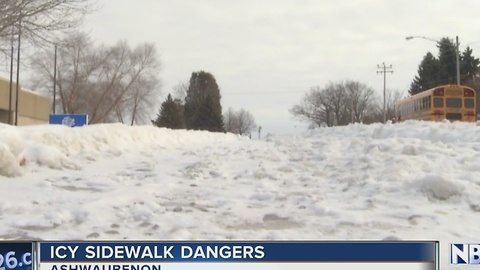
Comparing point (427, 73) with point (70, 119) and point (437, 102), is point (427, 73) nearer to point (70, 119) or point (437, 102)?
point (437, 102)

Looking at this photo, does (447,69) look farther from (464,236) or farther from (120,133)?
(464,236)

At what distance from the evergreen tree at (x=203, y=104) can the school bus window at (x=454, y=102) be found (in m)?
48.3

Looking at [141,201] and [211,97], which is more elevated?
[211,97]

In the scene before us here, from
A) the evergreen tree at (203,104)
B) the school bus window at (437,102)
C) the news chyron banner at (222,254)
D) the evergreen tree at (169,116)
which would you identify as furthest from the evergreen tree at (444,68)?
the news chyron banner at (222,254)

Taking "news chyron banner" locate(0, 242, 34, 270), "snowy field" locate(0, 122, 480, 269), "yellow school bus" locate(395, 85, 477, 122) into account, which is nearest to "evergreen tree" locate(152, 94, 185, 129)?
"yellow school bus" locate(395, 85, 477, 122)

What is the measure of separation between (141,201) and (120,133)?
8.15 meters

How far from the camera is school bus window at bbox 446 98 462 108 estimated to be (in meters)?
28.6

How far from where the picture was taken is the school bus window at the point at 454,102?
28.6 meters

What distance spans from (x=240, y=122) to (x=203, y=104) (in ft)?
133

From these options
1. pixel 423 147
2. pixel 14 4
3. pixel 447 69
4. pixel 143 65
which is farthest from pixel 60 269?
pixel 447 69

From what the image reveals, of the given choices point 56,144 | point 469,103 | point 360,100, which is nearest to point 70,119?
point 469,103

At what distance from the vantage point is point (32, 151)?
31.3 ft

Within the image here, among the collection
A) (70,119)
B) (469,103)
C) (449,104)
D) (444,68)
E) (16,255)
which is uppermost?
(444,68)

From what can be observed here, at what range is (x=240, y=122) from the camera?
117188mm
